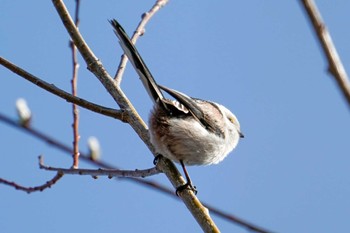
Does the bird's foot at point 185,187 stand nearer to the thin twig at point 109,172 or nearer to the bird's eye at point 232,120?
the thin twig at point 109,172

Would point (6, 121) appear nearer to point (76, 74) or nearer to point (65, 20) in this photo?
point (65, 20)

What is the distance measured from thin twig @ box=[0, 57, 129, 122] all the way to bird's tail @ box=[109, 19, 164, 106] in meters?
0.31

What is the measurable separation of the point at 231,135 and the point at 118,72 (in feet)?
3.45

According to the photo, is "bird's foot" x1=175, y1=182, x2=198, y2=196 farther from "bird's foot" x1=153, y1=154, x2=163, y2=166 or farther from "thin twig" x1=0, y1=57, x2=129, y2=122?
"thin twig" x1=0, y1=57, x2=129, y2=122

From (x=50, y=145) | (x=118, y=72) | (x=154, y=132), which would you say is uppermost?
(x=118, y=72)

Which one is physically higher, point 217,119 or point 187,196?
point 217,119

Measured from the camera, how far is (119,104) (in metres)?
2.84

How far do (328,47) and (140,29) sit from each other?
8.41 feet

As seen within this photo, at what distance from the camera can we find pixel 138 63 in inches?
115

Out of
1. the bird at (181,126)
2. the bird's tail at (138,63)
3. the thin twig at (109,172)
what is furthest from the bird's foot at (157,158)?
the bird's tail at (138,63)

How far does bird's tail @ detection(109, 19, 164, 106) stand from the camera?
275 cm

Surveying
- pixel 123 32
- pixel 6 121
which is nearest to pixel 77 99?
pixel 123 32

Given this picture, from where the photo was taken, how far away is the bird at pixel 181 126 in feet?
9.73

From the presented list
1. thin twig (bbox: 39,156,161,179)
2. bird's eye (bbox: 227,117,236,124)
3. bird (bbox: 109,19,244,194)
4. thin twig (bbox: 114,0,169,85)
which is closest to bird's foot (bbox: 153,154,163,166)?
bird (bbox: 109,19,244,194)
